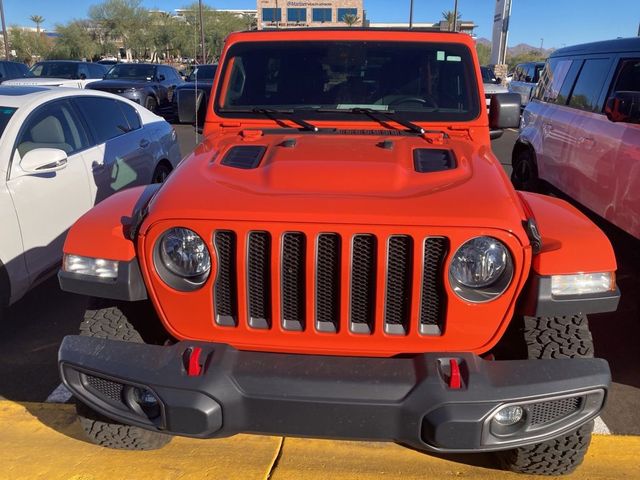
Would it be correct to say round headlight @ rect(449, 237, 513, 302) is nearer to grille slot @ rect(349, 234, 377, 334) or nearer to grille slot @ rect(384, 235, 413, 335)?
grille slot @ rect(384, 235, 413, 335)

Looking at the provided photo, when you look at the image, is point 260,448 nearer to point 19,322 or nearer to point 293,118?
point 293,118

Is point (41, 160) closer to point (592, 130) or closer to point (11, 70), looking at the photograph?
point (592, 130)

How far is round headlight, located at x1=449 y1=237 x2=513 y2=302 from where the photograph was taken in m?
2.23

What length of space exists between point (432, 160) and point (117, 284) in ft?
5.06

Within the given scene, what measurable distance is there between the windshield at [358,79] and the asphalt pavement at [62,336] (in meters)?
1.89

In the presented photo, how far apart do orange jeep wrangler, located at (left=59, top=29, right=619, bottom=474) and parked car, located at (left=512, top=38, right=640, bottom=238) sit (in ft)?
6.75

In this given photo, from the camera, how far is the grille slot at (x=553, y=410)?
7.18ft

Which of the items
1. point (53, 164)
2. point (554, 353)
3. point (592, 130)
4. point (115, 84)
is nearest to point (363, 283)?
point (554, 353)

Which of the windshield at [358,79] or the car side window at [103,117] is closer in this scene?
the windshield at [358,79]

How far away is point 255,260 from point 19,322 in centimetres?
289

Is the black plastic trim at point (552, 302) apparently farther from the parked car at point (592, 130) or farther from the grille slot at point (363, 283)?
the parked car at point (592, 130)

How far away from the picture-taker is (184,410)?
2.13 m

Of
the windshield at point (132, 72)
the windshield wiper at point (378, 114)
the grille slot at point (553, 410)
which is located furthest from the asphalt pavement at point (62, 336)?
the windshield at point (132, 72)

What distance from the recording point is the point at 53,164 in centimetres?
414
